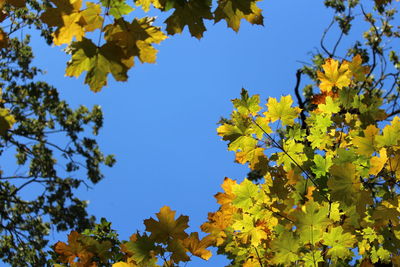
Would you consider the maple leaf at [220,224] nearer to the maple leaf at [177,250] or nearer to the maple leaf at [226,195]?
the maple leaf at [226,195]

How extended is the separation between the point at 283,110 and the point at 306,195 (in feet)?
1.89

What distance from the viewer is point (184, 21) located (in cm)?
157

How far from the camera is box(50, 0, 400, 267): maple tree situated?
1802 mm

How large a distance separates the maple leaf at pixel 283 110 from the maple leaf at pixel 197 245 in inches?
35.0

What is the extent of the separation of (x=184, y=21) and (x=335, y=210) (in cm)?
138

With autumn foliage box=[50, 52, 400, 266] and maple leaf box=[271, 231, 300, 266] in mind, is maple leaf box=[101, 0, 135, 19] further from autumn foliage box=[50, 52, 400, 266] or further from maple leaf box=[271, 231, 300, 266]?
maple leaf box=[271, 231, 300, 266]

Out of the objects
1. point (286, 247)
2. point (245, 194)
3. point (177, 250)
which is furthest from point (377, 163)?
point (177, 250)

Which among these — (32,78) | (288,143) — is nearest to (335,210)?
(288,143)

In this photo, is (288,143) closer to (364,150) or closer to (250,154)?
(250,154)

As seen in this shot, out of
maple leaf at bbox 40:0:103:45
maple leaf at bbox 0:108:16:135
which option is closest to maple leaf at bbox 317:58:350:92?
maple leaf at bbox 40:0:103:45

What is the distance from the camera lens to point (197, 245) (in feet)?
6.28

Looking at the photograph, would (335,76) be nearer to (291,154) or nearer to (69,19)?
(291,154)

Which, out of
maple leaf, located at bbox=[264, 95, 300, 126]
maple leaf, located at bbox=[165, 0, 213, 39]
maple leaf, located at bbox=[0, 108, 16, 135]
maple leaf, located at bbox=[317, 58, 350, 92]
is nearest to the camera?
maple leaf, located at bbox=[165, 0, 213, 39]

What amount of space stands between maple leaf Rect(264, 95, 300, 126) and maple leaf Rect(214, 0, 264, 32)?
2.00 ft
